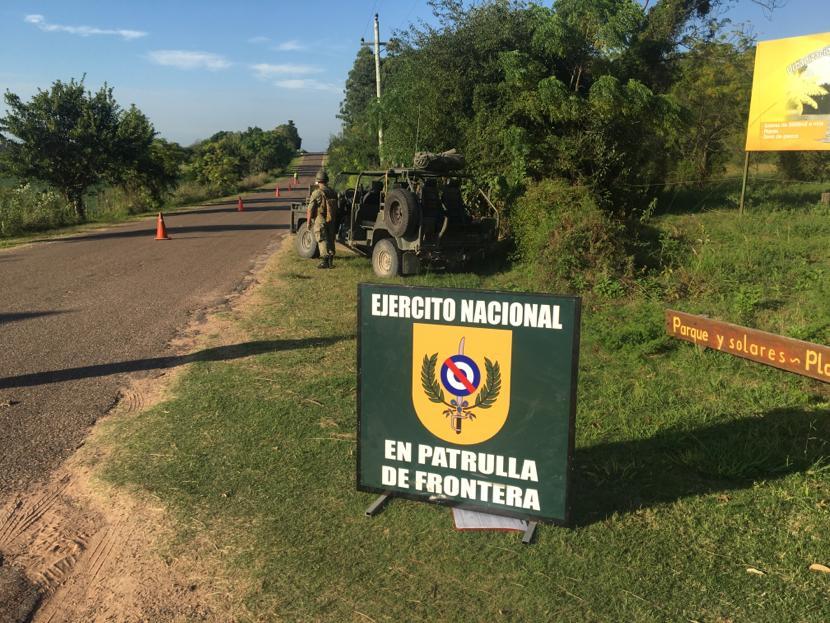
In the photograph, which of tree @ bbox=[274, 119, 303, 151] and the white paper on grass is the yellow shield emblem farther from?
tree @ bbox=[274, 119, 303, 151]

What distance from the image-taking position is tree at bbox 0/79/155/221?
23109 millimetres

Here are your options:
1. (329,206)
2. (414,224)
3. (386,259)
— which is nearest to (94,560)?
(414,224)

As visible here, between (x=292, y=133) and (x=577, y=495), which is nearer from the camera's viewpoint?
(x=577, y=495)

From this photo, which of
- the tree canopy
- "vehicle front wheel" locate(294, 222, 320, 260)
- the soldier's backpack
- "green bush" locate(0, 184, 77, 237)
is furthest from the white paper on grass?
the tree canopy

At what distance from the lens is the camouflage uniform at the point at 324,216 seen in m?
11.7

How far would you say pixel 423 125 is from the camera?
14.5 metres

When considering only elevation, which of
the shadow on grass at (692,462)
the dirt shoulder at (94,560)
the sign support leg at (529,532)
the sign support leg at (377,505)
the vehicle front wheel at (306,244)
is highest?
the vehicle front wheel at (306,244)

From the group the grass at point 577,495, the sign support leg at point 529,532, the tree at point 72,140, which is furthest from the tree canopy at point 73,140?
the sign support leg at point 529,532

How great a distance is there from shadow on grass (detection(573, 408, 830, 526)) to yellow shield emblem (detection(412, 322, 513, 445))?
76 centimetres

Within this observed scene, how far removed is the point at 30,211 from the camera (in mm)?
20203

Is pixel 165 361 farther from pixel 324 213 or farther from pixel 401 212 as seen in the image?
pixel 324 213

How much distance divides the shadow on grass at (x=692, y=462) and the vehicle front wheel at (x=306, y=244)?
986cm

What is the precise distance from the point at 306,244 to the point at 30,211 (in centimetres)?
1191

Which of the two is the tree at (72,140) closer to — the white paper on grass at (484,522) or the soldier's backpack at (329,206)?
the soldier's backpack at (329,206)
